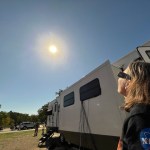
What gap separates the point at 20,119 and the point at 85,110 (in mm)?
117730

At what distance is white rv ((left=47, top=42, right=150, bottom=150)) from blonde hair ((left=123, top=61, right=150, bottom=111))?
223cm

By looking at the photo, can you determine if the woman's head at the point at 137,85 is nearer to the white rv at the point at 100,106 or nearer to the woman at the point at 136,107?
the woman at the point at 136,107

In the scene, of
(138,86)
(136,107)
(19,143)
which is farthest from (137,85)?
(19,143)

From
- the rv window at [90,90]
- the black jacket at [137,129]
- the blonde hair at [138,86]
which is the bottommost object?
the black jacket at [137,129]

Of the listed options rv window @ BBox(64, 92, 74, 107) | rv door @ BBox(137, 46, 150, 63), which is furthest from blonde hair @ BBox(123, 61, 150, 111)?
rv window @ BBox(64, 92, 74, 107)

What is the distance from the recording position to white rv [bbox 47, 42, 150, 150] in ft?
13.9

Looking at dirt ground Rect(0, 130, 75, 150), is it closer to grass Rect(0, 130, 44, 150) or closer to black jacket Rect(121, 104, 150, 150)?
grass Rect(0, 130, 44, 150)

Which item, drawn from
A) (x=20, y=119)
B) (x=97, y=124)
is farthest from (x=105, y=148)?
(x=20, y=119)

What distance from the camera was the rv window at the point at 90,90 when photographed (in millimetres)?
5261

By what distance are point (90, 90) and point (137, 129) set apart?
15.1 feet

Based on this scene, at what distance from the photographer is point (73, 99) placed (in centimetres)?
727

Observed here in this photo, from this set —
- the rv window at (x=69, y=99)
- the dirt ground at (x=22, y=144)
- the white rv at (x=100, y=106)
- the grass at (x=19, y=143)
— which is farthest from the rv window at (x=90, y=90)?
the grass at (x=19, y=143)

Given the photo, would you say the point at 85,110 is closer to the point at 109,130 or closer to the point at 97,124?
the point at 97,124

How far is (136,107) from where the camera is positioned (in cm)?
128
